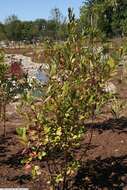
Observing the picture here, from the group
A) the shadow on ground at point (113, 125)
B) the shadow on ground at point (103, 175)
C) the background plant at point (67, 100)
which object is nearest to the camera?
the background plant at point (67, 100)

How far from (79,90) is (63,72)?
0.55 meters

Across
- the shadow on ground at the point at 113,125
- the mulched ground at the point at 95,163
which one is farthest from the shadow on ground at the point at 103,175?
the shadow on ground at the point at 113,125

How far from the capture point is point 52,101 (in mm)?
6223

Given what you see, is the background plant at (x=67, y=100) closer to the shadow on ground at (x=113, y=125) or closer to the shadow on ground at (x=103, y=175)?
the shadow on ground at (x=103, y=175)

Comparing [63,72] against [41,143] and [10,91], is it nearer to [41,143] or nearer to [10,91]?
[41,143]

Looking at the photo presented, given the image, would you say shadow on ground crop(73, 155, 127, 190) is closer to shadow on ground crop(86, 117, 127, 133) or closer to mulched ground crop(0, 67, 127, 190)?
mulched ground crop(0, 67, 127, 190)

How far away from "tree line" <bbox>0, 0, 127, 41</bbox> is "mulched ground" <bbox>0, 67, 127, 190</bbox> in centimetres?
219

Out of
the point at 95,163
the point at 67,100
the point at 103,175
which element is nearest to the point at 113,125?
the point at 95,163

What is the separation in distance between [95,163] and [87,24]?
262cm

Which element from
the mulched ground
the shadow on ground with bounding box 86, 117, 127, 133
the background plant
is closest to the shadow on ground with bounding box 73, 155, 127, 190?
the mulched ground

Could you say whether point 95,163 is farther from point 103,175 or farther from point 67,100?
point 67,100

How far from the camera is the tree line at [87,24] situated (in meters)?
9.30

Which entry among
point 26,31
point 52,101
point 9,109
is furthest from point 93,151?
point 26,31

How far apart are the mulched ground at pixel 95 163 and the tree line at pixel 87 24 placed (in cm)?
219
